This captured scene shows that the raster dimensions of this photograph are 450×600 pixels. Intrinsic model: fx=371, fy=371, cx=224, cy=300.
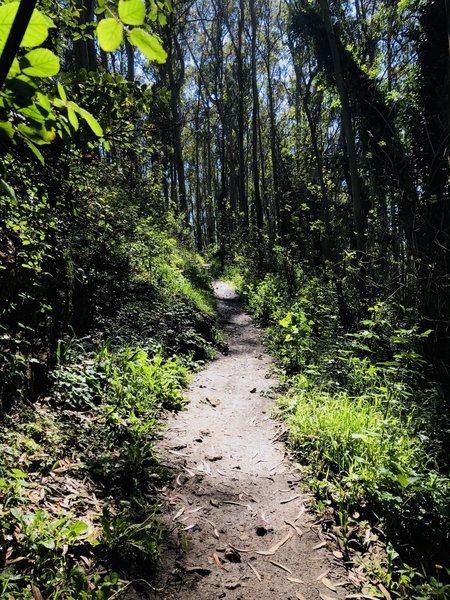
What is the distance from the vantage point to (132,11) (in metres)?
0.61

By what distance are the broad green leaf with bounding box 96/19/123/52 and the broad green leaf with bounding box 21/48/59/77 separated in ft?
0.31

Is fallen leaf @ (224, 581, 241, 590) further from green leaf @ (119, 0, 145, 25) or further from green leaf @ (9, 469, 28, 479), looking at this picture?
green leaf @ (119, 0, 145, 25)

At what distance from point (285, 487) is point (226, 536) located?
82 cm

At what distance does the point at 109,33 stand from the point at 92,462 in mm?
3479

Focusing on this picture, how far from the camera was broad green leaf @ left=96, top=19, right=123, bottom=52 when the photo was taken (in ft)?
2.03

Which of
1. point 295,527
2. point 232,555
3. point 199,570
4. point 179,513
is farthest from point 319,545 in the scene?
point 179,513

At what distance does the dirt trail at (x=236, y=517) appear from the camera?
8.21ft

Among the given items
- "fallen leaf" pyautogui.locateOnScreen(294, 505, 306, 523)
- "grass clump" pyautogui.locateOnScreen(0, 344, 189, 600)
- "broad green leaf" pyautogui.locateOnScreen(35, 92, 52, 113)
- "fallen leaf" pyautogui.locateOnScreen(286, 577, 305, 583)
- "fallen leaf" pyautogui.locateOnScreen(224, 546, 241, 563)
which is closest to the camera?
"broad green leaf" pyautogui.locateOnScreen(35, 92, 52, 113)

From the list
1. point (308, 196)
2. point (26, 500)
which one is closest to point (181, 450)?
point (26, 500)

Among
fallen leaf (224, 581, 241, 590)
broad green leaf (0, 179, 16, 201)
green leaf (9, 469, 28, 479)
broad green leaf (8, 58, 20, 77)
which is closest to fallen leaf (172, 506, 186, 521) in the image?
fallen leaf (224, 581, 241, 590)

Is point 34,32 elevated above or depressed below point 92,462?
above

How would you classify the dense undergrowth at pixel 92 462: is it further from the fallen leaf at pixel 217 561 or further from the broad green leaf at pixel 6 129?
the broad green leaf at pixel 6 129

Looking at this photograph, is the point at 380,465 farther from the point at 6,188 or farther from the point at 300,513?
the point at 6,188

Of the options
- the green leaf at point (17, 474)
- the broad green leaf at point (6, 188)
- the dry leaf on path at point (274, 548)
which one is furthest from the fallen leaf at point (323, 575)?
the broad green leaf at point (6, 188)
